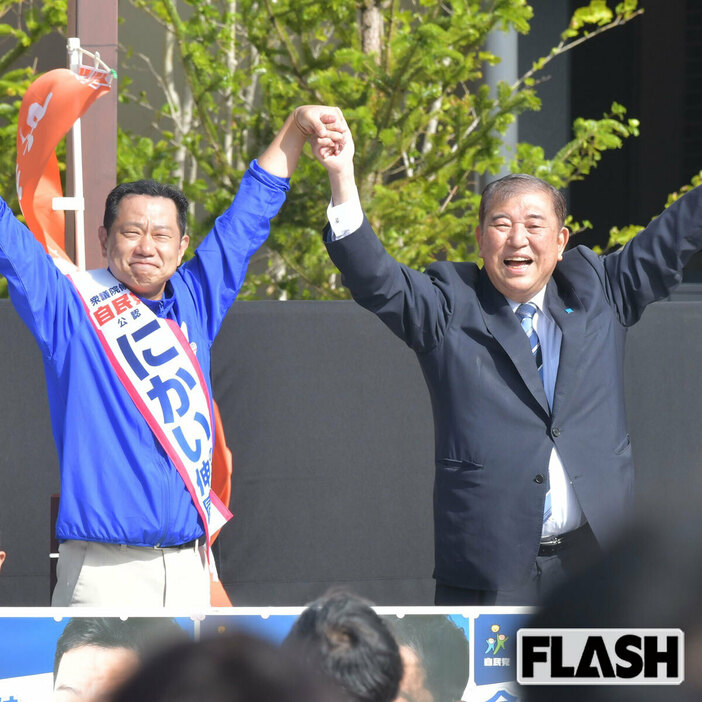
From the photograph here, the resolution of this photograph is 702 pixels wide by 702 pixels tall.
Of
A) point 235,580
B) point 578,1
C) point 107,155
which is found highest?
point 578,1

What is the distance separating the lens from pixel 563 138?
8.66 metres

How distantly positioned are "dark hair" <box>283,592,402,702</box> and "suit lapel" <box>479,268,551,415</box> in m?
1.60

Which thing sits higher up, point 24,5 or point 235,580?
point 24,5

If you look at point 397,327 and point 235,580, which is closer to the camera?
point 397,327

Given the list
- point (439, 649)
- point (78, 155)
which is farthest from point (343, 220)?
point (78, 155)

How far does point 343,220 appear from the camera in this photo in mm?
3078

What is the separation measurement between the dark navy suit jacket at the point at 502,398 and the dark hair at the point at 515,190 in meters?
0.20

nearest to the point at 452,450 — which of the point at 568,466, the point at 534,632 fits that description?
the point at 568,466

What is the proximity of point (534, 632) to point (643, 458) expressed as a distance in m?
3.74

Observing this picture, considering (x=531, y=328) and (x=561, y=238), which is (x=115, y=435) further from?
(x=561, y=238)

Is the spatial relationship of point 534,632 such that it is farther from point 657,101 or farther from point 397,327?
point 657,101

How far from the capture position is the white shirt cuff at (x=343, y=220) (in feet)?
10.1

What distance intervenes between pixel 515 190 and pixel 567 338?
0.42 m

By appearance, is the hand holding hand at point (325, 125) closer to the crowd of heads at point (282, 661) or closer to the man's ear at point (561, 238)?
the man's ear at point (561, 238)
